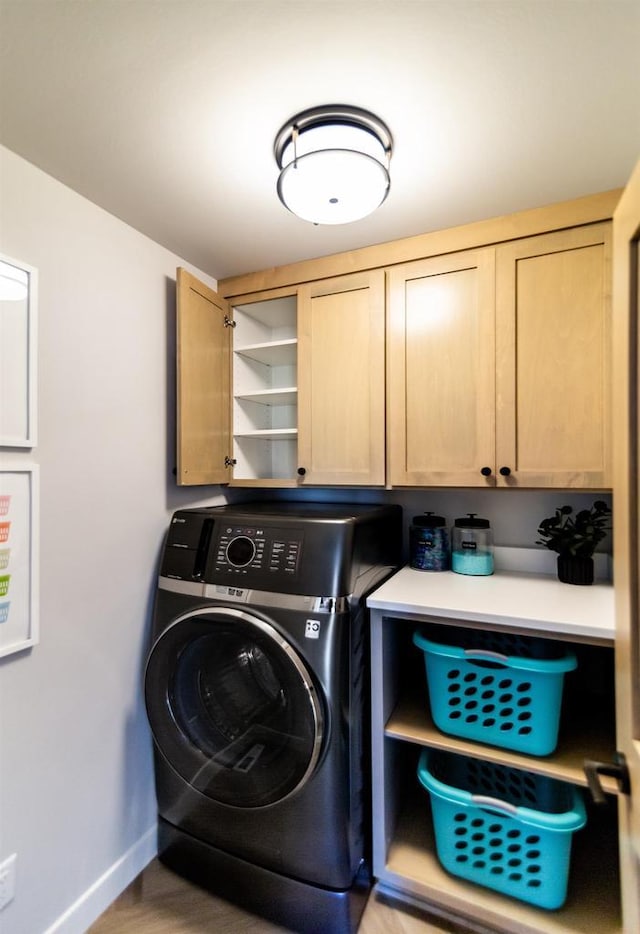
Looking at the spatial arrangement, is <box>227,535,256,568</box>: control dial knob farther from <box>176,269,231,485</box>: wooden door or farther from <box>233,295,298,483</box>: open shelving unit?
<box>233,295,298,483</box>: open shelving unit

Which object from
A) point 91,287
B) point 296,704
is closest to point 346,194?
point 91,287

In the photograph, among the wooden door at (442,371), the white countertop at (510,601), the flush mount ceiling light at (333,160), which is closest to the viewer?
the flush mount ceiling light at (333,160)

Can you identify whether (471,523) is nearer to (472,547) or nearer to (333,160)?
(472,547)

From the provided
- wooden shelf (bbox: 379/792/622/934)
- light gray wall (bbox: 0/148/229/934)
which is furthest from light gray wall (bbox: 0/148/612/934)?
wooden shelf (bbox: 379/792/622/934)

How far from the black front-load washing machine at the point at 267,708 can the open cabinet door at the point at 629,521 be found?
2.19ft

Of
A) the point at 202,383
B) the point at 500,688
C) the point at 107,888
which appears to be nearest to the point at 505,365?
the point at 500,688

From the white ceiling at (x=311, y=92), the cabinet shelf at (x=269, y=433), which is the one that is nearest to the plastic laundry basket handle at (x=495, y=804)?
the cabinet shelf at (x=269, y=433)

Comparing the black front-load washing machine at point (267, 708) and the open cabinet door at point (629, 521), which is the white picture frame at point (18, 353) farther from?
the open cabinet door at point (629, 521)

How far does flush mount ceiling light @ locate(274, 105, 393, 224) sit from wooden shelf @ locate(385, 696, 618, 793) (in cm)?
164

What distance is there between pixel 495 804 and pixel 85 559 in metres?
1.47

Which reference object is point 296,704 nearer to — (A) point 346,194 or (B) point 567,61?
(A) point 346,194

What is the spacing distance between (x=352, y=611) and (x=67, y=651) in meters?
0.89

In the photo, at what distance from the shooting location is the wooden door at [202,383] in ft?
5.07

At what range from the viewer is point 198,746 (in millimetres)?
1383
